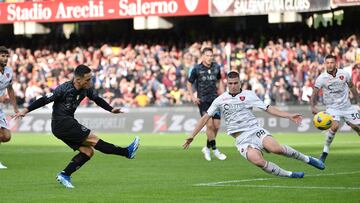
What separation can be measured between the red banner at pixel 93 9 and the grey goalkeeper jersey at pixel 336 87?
21965mm

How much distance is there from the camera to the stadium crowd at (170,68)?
1422 inches

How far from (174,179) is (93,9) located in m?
29.9

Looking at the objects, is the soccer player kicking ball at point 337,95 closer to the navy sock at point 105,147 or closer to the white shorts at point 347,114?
the white shorts at point 347,114

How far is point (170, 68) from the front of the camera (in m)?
40.3

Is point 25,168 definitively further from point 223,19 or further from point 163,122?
point 223,19

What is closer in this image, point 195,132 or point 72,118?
point 72,118

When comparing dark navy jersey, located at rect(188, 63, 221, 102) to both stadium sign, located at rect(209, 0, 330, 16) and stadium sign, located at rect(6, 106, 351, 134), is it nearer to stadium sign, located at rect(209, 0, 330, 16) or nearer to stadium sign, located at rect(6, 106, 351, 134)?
stadium sign, located at rect(6, 106, 351, 134)

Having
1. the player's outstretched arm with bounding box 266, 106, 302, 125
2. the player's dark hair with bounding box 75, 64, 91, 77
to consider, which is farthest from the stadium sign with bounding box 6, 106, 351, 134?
the player's dark hair with bounding box 75, 64, 91, 77

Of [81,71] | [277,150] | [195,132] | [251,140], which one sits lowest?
[277,150]

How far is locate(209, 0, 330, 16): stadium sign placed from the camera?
1478 inches

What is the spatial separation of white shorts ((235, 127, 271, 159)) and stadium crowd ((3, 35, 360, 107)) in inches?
751

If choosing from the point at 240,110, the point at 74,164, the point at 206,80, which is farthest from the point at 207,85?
the point at 74,164

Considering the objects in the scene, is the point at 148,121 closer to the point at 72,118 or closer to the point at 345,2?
the point at 345,2

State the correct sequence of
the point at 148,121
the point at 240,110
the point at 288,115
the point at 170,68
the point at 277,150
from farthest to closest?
the point at 170,68, the point at 148,121, the point at 240,110, the point at 277,150, the point at 288,115
